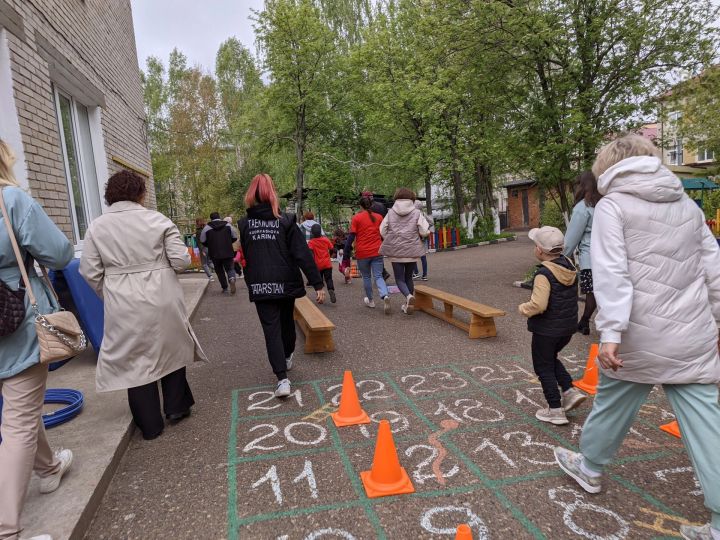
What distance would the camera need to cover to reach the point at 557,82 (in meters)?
9.48

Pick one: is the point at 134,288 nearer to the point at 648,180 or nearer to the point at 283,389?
the point at 283,389

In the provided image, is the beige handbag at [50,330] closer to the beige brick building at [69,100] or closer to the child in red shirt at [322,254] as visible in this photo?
the beige brick building at [69,100]

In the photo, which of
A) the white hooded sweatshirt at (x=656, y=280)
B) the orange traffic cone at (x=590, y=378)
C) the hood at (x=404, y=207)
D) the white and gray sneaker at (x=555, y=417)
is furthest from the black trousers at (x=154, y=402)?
the hood at (x=404, y=207)

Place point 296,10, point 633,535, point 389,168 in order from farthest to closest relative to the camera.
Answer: point 389,168 → point 296,10 → point 633,535

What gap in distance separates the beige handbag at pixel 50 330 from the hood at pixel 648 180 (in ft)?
9.84

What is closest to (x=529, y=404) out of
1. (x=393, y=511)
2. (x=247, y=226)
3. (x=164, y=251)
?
(x=393, y=511)

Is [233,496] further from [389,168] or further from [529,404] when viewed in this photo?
[389,168]

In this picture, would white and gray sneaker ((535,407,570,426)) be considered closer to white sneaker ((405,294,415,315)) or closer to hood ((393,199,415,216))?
white sneaker ((405,294,415,315))

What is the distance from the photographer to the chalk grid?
2.51 meters

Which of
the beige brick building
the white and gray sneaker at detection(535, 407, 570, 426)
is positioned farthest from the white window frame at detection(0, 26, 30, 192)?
the white and gray sneaker at detection(535, 407, 570, 426)

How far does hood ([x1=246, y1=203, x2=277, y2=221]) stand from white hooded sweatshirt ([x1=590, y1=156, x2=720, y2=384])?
9.26 feet

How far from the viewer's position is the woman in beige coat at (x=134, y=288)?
11.2 ft

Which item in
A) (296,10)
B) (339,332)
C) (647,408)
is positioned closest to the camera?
(647,408)

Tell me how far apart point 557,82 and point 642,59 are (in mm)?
1558
